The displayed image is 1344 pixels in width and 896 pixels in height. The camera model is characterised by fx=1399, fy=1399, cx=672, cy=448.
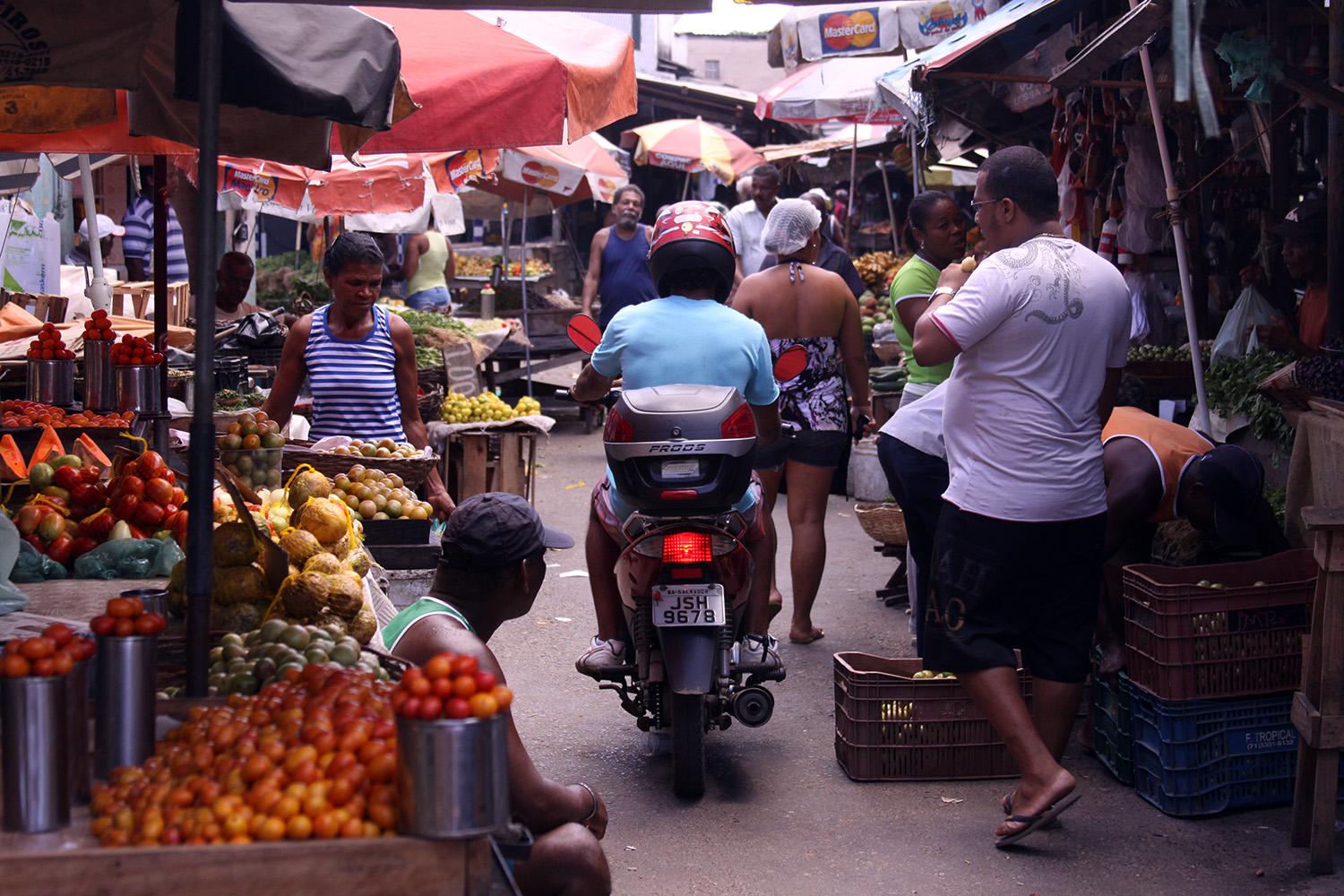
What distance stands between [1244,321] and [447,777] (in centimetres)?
697

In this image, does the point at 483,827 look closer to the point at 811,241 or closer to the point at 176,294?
the point at 811,241

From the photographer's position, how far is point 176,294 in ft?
43.6

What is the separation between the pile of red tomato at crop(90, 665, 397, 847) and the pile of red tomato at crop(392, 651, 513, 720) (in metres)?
0.17

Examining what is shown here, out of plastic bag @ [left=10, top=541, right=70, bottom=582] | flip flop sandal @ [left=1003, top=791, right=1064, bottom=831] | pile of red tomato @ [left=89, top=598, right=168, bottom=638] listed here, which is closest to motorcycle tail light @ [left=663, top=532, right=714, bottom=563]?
flip flop sandal @ [left=1003, top=791, right=1064, bottom=831]

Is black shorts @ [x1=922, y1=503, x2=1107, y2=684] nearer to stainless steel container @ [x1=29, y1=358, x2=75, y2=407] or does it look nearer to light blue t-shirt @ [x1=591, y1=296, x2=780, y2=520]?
light blue t-shirt @ [x1=591, y1=296, x2=780, y2=520]

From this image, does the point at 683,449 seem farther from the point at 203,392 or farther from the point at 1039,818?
the point at 203,392

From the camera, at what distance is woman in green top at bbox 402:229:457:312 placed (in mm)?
16734

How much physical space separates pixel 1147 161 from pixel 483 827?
24.9ft

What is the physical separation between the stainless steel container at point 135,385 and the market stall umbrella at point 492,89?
1.57 metres

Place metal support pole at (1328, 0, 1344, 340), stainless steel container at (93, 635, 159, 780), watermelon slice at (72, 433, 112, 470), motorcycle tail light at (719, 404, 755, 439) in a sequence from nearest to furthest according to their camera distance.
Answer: stainless steel container at (93, 635, 159, 780), motorcycle tail light at (719, 404, 755, 439), watermelon slice at (72, 433, 112, 470), metal support pole at (1328, 0, 1344, 340)

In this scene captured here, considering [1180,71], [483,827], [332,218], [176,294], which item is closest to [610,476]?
[483,827]

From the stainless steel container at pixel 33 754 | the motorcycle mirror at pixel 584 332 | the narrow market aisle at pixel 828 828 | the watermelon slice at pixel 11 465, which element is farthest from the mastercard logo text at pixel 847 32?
the stainless steel container at pixel 33 754

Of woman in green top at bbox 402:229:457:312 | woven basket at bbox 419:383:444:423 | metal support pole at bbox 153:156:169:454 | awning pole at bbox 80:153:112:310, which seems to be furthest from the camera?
woman in green top at bbox 402:229:457:312

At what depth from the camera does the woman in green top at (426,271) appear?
16.7 metres
